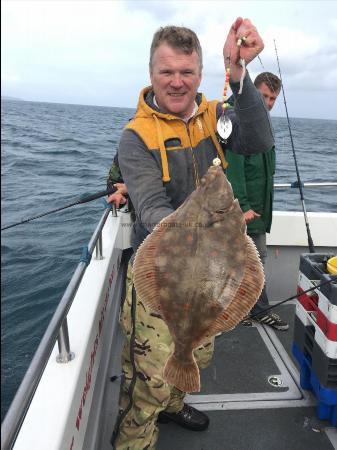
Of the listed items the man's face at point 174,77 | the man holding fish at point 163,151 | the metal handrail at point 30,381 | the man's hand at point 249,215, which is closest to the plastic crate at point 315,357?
the man holding fish at point 163,151

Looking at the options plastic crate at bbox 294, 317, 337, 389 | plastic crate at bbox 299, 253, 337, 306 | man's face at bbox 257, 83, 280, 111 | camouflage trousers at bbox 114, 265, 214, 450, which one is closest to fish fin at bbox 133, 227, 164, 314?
camouflage trousers at bbox 114, 265, 214, 450

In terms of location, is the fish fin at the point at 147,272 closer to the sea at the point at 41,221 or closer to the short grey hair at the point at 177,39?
the sea at the point at 41,221

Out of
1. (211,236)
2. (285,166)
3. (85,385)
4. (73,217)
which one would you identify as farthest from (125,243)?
(285,166)

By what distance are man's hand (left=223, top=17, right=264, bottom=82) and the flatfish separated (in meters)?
0.56

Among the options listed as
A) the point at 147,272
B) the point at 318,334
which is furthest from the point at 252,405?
the point at 147,272

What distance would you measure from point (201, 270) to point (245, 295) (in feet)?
0.85

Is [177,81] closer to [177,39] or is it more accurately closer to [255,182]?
[177,39]

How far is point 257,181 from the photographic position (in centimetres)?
409

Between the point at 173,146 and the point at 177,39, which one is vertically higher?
the point at 177,39

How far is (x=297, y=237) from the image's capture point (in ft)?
17.0

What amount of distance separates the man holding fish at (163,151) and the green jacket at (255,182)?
1.25 metres

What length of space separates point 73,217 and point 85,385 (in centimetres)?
735

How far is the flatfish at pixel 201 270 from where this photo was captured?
182 centimetres

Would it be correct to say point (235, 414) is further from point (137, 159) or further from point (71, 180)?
point (71, 180)
